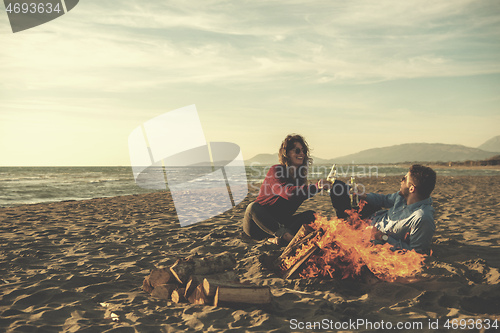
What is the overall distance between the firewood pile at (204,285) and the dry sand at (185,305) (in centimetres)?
10

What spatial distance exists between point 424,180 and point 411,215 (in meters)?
0.49

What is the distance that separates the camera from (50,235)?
7.34m

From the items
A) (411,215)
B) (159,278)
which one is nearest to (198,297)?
(159,278)

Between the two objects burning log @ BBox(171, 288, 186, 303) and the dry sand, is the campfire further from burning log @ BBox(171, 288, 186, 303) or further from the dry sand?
burning log @ BBox(171, 288, 186, 303)

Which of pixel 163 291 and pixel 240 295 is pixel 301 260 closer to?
pixel 240 295

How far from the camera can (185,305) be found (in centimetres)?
374

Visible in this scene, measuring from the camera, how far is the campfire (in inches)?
164

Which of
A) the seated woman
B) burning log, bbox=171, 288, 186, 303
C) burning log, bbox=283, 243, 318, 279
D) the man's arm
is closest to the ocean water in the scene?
the seated woman

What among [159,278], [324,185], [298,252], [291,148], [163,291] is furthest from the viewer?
[291,148]

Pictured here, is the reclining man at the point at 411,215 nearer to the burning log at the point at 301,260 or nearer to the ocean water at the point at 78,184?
the burning log at the point at 301,260

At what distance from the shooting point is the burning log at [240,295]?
11.6 ft

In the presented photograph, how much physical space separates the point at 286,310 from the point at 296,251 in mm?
1126

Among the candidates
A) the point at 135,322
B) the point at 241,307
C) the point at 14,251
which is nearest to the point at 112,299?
the point at 135,322

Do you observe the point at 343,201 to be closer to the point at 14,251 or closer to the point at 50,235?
the point at 14,251
